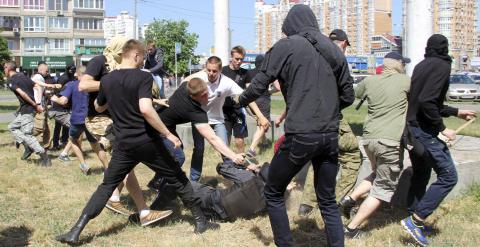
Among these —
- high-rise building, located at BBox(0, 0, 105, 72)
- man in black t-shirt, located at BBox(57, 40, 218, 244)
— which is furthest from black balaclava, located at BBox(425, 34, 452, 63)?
high-rise building, located at BBox(0, 0, 105, 72)

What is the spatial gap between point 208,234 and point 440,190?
211 cm

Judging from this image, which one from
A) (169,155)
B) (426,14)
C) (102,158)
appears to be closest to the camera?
(169,155)

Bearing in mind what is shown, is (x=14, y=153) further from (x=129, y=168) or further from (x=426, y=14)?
(x=426, y=14)

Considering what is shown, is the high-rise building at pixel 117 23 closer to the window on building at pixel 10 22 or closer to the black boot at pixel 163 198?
the window on building at pixel 10 22

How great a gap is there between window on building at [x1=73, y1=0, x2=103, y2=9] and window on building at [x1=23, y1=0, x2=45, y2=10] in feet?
16.1

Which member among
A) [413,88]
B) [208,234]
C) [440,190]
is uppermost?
[413,88]

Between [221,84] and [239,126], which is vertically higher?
[221,84]

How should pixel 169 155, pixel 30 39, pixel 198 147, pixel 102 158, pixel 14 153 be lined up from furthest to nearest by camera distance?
1. pixel 30 39
2. pixel 14 153
3. pixel 102 158
4. pixel 198 147
5. pixel 169 155

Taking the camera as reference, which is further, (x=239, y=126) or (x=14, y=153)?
(x=14, y=153)

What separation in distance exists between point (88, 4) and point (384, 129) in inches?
3545

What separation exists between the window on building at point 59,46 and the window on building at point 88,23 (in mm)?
3013

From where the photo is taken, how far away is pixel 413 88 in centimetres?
471

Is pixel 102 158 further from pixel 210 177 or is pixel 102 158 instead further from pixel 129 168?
pixel 129 168

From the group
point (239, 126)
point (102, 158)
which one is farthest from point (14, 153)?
point (239, 126)
